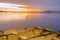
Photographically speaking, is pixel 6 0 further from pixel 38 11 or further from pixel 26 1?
pixel 38 11

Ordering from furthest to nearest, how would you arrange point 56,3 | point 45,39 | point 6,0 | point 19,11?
point 19,11 → point 56,3 → point 6,0 → point 45,39

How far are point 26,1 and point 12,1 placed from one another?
26 cm

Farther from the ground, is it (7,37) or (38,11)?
(38,11)

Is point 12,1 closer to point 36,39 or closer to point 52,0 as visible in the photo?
point 52,0

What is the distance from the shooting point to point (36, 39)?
932 mm

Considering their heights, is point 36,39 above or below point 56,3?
below

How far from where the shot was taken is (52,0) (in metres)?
2.21

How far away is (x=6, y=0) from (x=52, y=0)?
857 millimetres

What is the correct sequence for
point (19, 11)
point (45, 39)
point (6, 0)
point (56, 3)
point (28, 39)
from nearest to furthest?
1. point (28, 39)
2. point (45, 39)
3. point (6, 0)
4. point (56, 3)
5. point (19, 11)

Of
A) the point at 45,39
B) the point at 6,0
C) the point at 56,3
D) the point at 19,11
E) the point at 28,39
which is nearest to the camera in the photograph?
the point at 28,39

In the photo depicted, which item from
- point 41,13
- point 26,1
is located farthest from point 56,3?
point 41,13

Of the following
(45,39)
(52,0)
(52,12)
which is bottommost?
(45,39)

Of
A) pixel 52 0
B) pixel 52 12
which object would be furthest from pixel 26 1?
pixel 52 12

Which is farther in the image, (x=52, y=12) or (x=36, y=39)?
(x=52, y=12)
